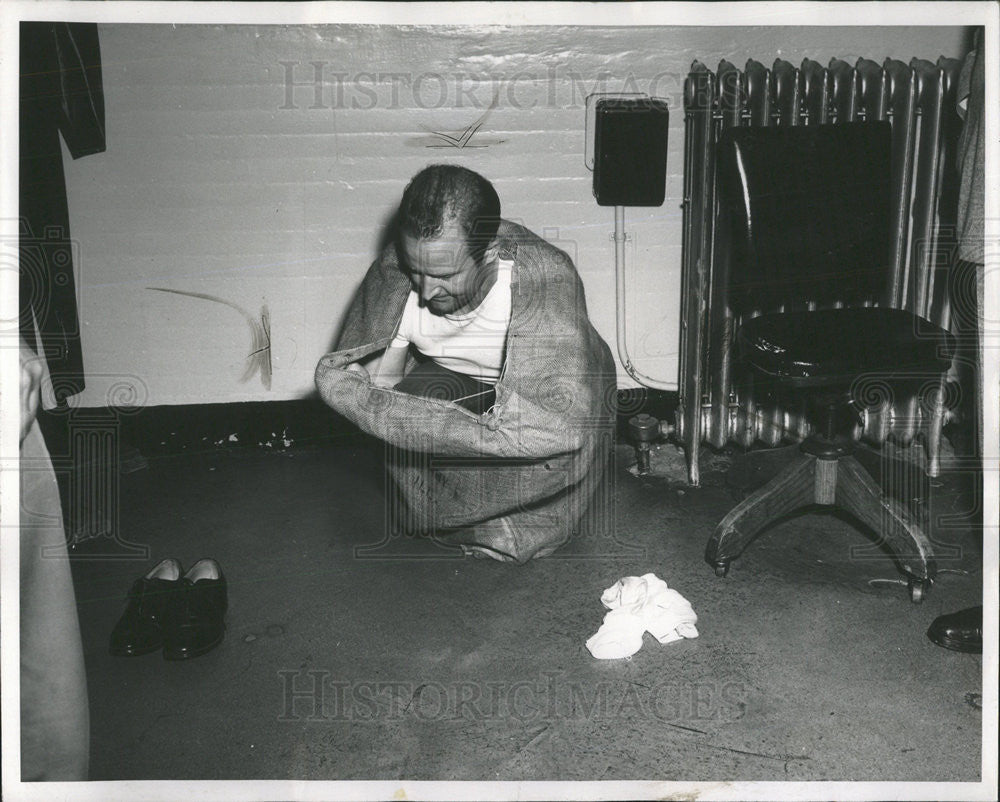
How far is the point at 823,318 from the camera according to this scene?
2.35 meters

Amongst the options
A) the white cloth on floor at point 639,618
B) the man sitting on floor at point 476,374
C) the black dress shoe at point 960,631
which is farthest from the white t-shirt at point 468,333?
the black dress shoe at point 960,631

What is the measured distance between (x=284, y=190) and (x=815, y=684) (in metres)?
2.17

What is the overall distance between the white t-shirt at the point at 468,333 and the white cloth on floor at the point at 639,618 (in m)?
0.65

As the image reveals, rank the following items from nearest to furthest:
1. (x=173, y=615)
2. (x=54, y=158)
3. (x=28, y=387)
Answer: (x=28, y=387), (x=173, y=615), (x=54, y=158)

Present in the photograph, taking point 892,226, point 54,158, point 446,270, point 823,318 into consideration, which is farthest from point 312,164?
point 892,226

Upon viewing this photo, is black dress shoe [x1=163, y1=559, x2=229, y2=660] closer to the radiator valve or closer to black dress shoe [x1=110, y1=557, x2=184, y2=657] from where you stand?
black dress shoe [x1=110, y1=557, x2=184, y2=657]

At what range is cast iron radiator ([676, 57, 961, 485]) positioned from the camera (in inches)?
104

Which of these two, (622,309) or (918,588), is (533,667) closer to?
(918,588)

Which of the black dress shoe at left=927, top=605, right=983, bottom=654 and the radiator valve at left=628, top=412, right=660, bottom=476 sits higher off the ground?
the radiator valve at left=628, top=412, right=660, bottom=476

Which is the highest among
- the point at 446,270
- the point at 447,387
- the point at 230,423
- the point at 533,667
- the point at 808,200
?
the point at 808,200

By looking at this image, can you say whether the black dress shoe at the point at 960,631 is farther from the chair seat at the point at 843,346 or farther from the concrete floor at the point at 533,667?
the chair seat at the point at 843,346

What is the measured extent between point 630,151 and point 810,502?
1276 millimetres

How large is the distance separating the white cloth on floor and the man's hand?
1205 millimetres

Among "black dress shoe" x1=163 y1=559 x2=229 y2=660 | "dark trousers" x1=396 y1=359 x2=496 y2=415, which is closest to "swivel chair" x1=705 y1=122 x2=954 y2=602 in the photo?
"dark trousers" x1=396 y1=359 x2=496 y2=415
